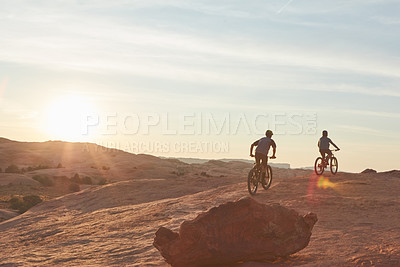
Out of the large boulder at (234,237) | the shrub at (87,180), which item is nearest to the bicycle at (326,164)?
the large boulder at (234,237)

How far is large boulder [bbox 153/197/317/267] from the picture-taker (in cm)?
904

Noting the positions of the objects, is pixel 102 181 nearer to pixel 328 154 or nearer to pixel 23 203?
pixel 23 203

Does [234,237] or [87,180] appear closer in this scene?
[234,237]

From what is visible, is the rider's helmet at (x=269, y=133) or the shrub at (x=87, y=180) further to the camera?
the shrub at (x=87, y=180)

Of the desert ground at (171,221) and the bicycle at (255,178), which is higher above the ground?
the bicycle at (255,178)

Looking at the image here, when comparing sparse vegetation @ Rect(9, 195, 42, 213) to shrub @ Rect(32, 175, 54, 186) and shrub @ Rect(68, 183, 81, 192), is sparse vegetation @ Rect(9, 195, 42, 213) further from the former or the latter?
shrub @ Rect(32, 175, 54, 186)

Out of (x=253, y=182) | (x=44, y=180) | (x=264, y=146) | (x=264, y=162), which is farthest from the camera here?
(x=44, y=180)

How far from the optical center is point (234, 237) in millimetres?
9172

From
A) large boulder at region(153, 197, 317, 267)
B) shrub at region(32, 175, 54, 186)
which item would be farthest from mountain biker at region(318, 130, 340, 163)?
shrub at region(32, 175, 54, 186)

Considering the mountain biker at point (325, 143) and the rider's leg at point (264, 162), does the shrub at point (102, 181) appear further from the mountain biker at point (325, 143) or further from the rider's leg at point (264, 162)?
the rider's leg at point (264, 162)

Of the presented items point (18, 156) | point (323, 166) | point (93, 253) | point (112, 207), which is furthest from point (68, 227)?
point (18, 156)

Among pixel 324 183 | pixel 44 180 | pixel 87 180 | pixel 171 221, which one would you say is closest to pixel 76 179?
pixel 87 180

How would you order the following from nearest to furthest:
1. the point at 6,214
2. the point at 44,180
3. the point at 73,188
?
the point at 6,214 < the point at 73,188 < the point at 44,180

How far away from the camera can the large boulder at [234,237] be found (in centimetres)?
904
